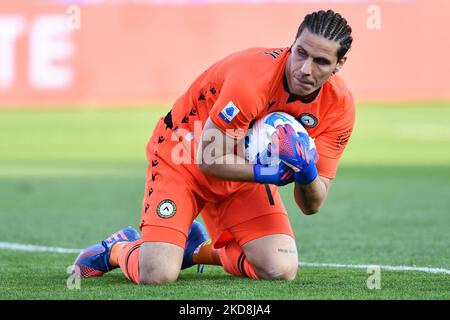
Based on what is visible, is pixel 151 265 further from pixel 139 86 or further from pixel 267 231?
pixel 139 86

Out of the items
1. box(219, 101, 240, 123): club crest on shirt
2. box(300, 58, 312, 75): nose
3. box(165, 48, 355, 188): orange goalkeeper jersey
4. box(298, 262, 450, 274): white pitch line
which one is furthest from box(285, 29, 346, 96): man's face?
box(298, 262, 450, 274): white pitch line

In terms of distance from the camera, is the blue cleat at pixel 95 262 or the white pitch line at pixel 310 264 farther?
the white pitch line at pixel 310 264

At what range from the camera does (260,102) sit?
212 inches

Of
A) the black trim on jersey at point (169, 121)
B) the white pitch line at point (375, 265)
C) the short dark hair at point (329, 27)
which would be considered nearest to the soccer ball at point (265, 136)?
the short dark hair at point (329, 27)

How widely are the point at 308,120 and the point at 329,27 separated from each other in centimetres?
67

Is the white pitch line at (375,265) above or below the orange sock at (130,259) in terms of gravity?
below

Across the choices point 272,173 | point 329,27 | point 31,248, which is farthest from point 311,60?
point 31,248

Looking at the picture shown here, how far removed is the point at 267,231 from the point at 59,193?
601cm

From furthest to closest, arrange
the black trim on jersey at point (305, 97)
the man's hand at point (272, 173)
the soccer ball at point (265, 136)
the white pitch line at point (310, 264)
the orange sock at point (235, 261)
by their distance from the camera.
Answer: the white pitch line at point (310, 264), the orange sock at point (235, 261), the black trim on jersey at point (305, 97), the soccer ball at point (265, 136), the man's hand at point (272, 173)

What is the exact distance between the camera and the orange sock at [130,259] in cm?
578

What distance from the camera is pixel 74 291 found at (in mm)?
5375

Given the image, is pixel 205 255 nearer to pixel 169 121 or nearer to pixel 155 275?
pixel 155 275

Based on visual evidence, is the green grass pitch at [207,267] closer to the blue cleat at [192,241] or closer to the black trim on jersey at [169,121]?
the blue cleat at [192,241]

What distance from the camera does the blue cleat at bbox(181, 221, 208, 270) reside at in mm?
6340
